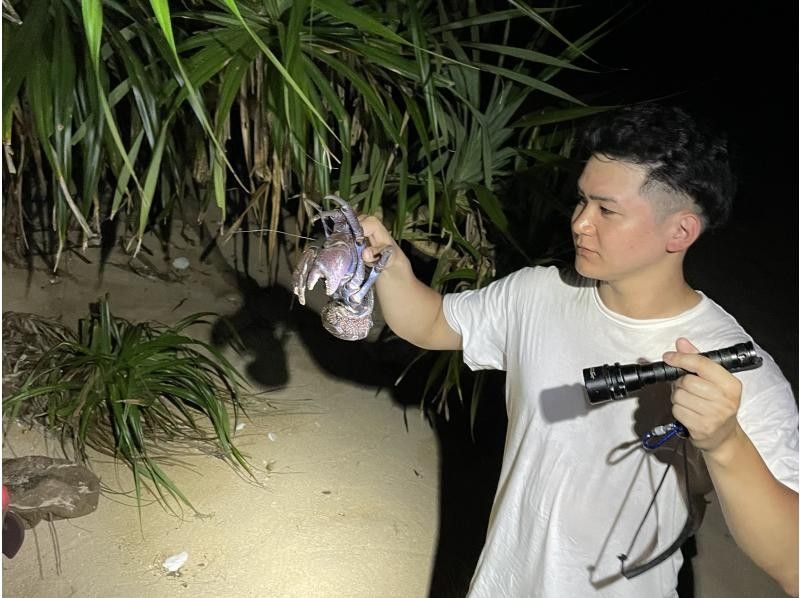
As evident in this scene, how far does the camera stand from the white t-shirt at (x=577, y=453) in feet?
4.00

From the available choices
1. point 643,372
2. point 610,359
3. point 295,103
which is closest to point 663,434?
point 643,372

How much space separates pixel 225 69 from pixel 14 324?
116cm

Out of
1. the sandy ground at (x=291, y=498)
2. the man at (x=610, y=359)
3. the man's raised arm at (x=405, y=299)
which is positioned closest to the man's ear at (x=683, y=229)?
the man at (x=610, y=359)

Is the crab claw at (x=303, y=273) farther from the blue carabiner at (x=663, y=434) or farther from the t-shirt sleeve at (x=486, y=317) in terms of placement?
the blue carabiner at (x=663, y=434)

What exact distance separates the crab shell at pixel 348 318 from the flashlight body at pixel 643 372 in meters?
0.34

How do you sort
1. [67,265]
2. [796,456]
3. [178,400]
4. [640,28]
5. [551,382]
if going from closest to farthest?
[796,456] → [551,382] → [178,400] → [67,265] → [640,28]

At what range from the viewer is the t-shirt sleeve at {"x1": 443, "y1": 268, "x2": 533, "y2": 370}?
139 cm

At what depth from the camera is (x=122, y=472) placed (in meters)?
2.18

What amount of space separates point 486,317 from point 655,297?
30 centimetres

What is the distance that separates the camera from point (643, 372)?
103 cm

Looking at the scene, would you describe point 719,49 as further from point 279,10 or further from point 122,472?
point 122,472

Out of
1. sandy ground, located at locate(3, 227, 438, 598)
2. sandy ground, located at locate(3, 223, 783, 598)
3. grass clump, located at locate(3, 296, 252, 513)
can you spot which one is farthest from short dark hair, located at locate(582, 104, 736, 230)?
grass clump, located at locate(3, 296, 252, 513)

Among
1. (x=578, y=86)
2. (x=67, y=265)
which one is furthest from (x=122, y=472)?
(x=578, y=86)

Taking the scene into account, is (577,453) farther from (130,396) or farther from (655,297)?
(130,396)
